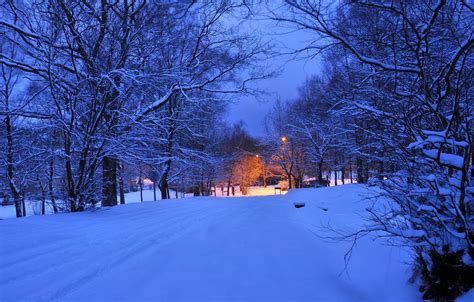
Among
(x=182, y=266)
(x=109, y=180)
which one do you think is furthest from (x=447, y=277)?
(x=109, y=180)

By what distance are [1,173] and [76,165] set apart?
667cm

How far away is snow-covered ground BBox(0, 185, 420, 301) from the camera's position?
2693mm

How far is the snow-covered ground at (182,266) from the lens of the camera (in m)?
2.69

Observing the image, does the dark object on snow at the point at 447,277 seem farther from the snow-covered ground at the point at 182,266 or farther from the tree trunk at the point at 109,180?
the tree trunk at the point at 109,180

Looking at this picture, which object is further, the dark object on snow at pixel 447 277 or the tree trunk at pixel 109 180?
the tree trunk at pixel 109 180

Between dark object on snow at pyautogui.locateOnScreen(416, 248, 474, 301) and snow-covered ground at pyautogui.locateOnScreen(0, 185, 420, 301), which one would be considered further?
snow-covered ground at pyautogui.locateOnScreen(0, 185, 420, 301)

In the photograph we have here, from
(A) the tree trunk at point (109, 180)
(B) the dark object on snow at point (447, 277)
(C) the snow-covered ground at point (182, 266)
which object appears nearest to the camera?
(B) the dark object on snow at point (447, 277)

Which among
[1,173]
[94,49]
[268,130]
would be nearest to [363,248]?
[94,49]

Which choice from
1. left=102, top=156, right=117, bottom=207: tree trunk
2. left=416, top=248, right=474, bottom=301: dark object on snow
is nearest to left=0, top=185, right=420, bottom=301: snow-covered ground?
left=416, top=248, right=474, bottom=301: dark object on snow

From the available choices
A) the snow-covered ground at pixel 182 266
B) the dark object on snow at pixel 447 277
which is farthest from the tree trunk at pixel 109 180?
the dark object on snow at pixel 447 277

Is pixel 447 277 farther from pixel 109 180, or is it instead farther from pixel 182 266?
pixel 109 180

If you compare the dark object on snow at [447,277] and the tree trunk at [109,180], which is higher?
the tree trunk at [109,180]

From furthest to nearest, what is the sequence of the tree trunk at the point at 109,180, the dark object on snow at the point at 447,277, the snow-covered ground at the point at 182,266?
1. the tree trunk at the point at 109,180
2. the snow-covered ground at the point at 182,266
3. the dark object on snow at the point at 447,277

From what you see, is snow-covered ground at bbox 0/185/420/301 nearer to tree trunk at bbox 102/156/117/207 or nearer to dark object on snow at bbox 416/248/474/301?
dark object on snow at bbox 416/248/474/301
